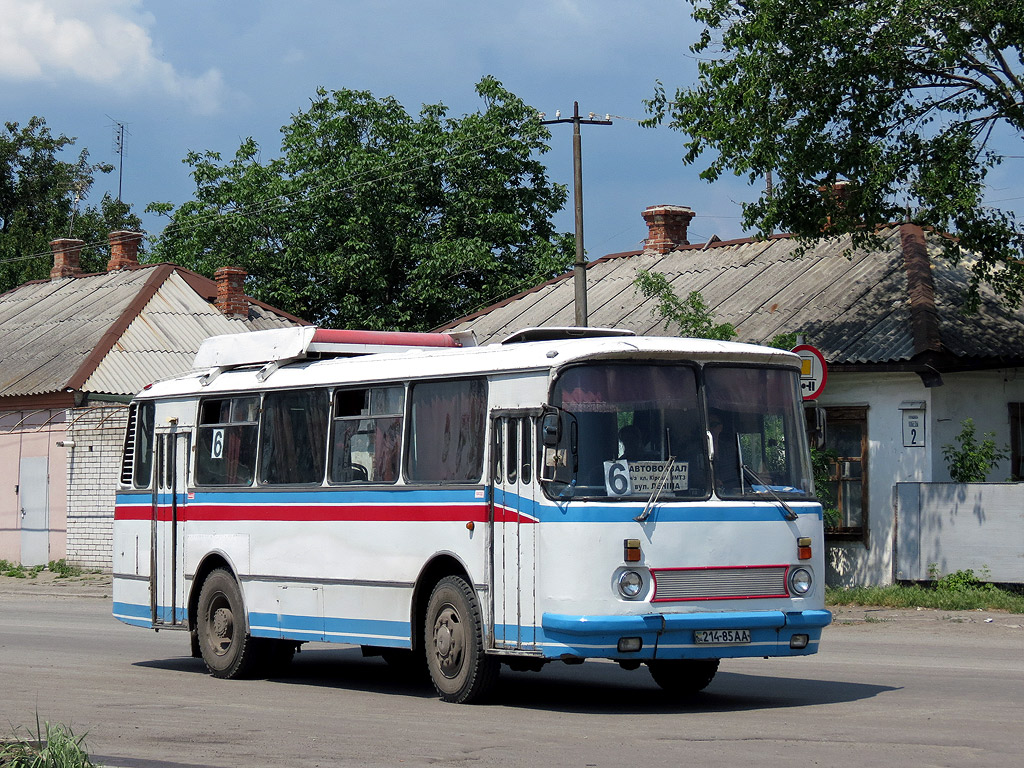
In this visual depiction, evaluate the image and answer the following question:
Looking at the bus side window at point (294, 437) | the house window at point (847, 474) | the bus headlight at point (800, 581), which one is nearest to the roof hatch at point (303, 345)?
the bus side window at point (294, 437)

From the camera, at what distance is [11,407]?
117 ft

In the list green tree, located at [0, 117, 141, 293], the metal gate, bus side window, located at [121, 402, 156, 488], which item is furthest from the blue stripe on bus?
green tree, located at [0, 117, 141, 293]

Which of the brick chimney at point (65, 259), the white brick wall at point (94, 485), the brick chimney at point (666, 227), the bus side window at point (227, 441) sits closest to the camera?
the bus side window at point (227, 441)

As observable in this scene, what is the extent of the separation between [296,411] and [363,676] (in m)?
2.58

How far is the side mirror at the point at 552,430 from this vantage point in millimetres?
10641

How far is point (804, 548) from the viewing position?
1138cm

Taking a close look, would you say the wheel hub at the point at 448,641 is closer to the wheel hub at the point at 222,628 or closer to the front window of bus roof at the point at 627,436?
the front window of bus roof at the point at 627,436

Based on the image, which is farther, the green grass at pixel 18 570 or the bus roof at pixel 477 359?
the green grass at pixel 18 570

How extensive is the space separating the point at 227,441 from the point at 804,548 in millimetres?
5821

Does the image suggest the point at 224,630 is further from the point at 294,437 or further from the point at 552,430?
the point at 552,430

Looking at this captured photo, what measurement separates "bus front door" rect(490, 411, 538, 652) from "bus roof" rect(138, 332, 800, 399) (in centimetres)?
45

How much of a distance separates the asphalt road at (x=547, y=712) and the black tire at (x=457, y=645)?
0.16 metres

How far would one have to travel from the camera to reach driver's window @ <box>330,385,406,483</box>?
12.6m

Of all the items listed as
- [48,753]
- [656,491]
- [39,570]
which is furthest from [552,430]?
[39,570]
